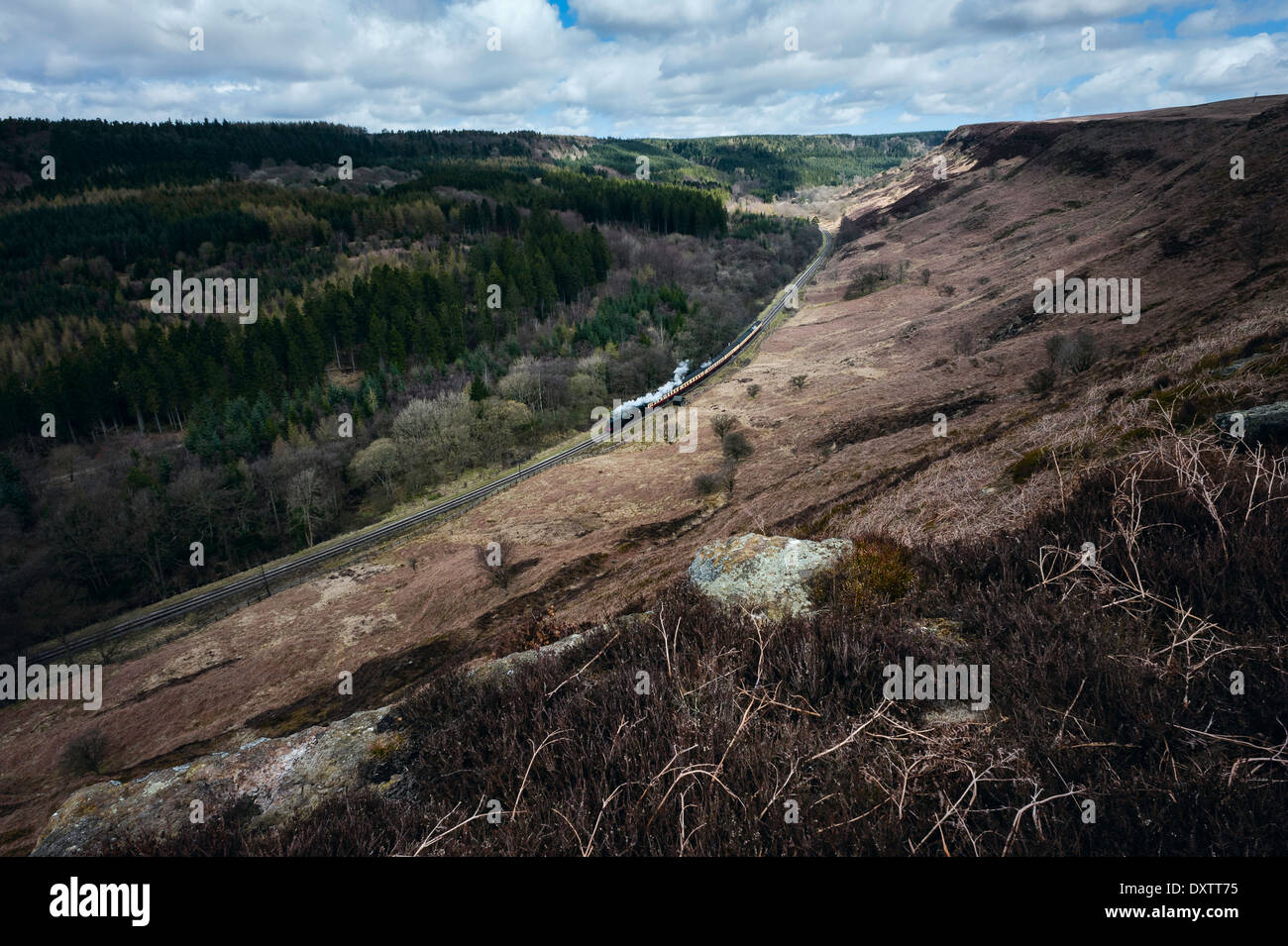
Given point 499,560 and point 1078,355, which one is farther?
point 499,560

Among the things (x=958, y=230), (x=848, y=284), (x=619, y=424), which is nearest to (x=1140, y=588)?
(x=619, y=424)

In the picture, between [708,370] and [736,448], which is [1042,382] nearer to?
[736,448]

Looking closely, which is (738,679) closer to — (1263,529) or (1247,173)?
(1263,529)
